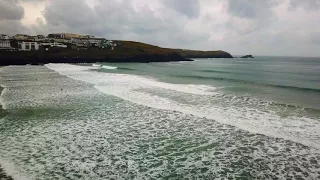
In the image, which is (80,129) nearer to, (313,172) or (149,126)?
(149,126)

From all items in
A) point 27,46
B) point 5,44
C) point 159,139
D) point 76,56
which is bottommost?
point 159,139

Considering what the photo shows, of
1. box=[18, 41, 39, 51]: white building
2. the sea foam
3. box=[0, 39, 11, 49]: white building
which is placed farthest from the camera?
box=[18, 41, 39, 51]: white building

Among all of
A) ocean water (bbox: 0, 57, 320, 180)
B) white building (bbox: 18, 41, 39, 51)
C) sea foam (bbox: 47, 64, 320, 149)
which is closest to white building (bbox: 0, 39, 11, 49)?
white building (bbox: 18, 41, 39, 51)

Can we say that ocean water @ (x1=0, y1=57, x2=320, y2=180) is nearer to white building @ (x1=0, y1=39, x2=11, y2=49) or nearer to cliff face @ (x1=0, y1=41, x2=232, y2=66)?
cliff face @ (x1=0, y1=41, x2=232, y2=66)

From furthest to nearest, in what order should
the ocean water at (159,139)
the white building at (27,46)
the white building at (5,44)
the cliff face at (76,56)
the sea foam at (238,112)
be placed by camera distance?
the white building at (27,46) < the white building at (5,44) < the cliff face at (76,56) < the sea foam at (238,112) < the ocean water at (159,139)

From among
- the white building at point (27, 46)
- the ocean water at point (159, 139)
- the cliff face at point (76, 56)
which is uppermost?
the white building at point (27, 46)

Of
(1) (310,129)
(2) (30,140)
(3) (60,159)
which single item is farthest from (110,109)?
(1) (310,129)

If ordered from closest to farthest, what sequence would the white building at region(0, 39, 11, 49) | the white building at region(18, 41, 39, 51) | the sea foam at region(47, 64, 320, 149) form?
the sea foam at region(47, 64, 320, 149), the white building at region(0, 39, 11, 49), the white building at region(18, 41, 39, 51)

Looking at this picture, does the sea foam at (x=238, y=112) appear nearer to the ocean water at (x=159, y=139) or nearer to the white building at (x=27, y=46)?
the ocean water at (x=159, y=139)

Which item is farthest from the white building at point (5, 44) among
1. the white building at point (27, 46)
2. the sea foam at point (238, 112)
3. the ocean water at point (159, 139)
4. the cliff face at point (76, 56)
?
the ocean water at point (159, 139)

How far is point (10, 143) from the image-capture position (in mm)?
11930

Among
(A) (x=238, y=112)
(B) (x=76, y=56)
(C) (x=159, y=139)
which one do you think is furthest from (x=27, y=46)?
(C) (x=159, y=139)

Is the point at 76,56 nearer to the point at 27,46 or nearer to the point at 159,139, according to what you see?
the point at 27,46

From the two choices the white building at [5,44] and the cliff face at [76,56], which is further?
the white building at [5,44]
